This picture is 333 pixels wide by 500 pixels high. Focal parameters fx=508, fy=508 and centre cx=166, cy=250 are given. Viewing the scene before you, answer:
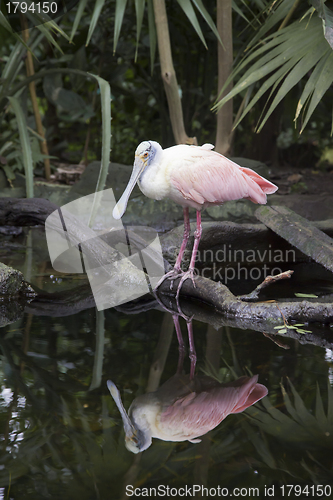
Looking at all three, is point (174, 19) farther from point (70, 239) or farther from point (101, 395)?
point (101, 395)

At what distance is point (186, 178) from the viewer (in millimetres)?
2545

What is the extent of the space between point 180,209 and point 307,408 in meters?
3.09

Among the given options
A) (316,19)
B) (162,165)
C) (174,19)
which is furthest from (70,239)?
(174,19)

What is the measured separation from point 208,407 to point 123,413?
0.28 meters

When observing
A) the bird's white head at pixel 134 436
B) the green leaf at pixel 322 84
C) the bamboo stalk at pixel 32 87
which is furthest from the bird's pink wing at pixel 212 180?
the bamboo stalk at pixel 32 87

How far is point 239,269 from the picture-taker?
11.1ft

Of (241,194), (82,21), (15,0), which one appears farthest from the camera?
(82,21)

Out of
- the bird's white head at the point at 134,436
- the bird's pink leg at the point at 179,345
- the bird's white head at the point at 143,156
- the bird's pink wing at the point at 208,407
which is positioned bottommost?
the bird's pink leg at the point at 179,345

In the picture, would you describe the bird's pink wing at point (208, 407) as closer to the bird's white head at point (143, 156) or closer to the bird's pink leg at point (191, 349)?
the bird's pink leg at point (191, 349)

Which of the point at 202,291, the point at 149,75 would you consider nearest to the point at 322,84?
the point at 202,291

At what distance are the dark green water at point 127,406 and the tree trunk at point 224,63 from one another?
253cm

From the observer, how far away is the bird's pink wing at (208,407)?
61.8 inches

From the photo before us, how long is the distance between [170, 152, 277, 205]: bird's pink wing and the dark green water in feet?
2.25

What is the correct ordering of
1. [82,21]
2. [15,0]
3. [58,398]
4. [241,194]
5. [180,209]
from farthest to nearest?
1. [82,21]
2. [180,209]
3. [15,0]
4. [241,194]
5. [58,398]
